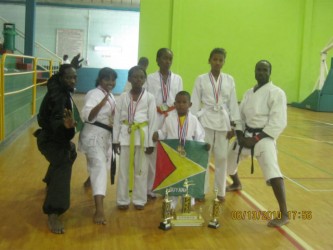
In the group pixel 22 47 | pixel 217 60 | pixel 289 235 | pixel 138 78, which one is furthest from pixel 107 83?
pixel 22 47

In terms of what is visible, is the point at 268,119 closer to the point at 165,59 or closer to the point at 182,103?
the point at 182,103

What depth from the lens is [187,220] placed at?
373cm

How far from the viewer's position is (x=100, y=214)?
12.3 ft

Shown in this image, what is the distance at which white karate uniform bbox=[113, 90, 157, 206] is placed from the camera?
400 centimetres

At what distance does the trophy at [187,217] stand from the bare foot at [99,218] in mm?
628

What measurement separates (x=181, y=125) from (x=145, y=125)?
354 millimetres

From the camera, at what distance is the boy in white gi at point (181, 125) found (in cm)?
397

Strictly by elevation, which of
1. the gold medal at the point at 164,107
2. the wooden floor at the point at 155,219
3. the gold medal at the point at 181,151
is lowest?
the wooden floor at the point at 155,219

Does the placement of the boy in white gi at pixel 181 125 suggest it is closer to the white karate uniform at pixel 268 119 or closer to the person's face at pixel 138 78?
the person's face at pixel 138 78

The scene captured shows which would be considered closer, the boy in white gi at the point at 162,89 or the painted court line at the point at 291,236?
the painted court line at the point at 291,236

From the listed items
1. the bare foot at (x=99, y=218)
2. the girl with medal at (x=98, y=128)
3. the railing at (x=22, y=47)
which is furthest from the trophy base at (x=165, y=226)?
the railing at (x=22, y=47)

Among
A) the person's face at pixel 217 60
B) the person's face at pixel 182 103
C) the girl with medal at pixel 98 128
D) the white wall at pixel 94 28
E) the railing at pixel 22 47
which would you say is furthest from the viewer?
the white wall at pixel 94 28

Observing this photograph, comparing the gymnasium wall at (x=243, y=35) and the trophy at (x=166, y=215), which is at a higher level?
the gymnasium wall at (x=243, y=35)

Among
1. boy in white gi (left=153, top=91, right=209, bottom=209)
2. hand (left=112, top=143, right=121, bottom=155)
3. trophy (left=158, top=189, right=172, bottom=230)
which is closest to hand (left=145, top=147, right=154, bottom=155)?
boy in white gi (left=153, top=91, right=209, bottom=209)
